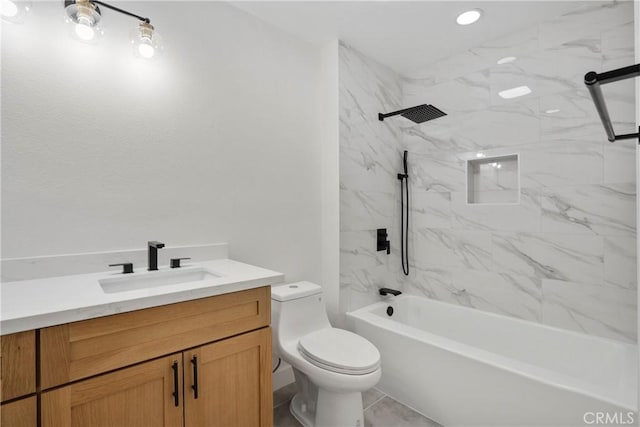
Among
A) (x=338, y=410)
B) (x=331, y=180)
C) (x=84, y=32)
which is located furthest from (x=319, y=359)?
(x=84, y=32)

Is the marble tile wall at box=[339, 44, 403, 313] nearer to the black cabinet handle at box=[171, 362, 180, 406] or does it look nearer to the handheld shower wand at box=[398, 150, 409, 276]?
the handheld shower wand at box=[398, 150, 409, 276]

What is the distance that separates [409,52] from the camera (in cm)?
247

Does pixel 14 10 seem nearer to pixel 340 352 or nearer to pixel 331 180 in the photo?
pixel 331 180

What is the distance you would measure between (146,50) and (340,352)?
1792 millimetres

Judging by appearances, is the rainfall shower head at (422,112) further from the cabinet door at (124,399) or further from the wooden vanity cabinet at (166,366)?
the cabinet door at (124,399)

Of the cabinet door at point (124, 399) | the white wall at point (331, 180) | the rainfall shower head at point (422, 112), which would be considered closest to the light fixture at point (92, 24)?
the white wall at point (331, 180)

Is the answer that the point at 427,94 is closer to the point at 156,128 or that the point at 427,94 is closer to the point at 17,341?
the point at 156,128

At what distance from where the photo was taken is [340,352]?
1622 mm

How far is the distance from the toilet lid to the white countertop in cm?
53

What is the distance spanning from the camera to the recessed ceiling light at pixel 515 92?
7.07ft

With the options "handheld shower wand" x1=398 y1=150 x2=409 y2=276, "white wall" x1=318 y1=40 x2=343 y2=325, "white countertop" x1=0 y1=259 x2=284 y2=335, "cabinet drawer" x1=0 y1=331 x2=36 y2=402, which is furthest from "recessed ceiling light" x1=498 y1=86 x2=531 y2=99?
"cabinet drawer" x1=0 y1=331 x2=36 y2=402

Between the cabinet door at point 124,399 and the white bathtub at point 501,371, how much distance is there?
136 cm

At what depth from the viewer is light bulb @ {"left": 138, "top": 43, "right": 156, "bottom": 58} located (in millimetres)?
1472

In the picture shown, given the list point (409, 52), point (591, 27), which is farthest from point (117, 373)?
point (591, 27)
